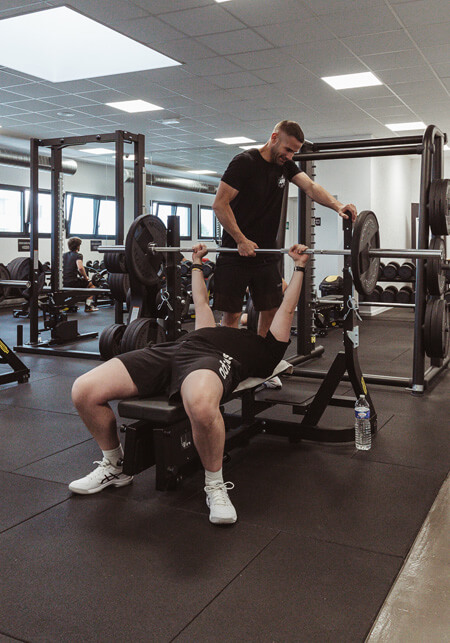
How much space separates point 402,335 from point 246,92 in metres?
2.76

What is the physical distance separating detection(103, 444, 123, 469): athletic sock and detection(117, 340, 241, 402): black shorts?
239 millimetres

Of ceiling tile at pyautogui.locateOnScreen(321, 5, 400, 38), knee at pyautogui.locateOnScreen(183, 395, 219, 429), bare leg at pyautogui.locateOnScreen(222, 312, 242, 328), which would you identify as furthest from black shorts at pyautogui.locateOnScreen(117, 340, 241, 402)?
ceiling tile at pyautogui.locateOnScreen(321, 5, 400, 38)

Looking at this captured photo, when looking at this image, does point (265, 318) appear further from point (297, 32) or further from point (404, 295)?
point (404, 295)

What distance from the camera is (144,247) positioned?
9.80 feet

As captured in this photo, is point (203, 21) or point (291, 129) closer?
point (291, 129)

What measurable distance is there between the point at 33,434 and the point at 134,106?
4.60 meters

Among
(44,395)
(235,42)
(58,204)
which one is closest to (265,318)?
(44,395)

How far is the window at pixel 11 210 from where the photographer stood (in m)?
8.88

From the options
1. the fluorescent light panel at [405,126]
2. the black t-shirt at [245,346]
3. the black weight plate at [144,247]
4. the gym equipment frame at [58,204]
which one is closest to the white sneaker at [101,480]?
the black t-shirt at [245,346]

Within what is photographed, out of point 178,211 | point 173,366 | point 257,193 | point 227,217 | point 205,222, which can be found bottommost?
point 173,366

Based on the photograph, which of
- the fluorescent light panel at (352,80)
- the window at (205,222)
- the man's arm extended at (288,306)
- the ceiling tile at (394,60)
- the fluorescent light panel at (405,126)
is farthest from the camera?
the window at (205,222)

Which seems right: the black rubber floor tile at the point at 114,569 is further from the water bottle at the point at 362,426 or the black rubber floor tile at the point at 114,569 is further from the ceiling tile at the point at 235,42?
the ceiling tile at the point at 235,42

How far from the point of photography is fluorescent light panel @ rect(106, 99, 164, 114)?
620 centimetres

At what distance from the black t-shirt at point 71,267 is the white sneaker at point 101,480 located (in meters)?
5.23
